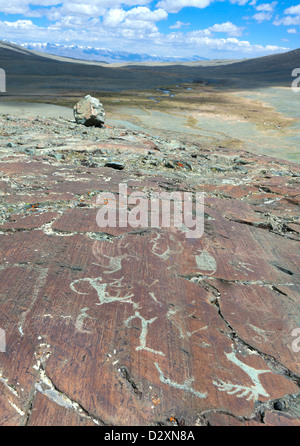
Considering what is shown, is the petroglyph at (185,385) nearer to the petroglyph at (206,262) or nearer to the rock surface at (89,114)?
the petroglyph at (206,262)

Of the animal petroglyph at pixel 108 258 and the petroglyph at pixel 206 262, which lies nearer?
the animal petroglyph at pixel 108 258

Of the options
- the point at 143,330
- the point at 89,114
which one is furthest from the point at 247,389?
the point at 89,114

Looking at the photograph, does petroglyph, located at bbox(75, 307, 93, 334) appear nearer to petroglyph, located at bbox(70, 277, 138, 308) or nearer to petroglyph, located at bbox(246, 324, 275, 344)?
petroglyph, located at bbox(70, 277, 138, 308)

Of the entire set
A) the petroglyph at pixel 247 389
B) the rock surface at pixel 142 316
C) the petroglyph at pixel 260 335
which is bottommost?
the petroglyph at pixel 247 389

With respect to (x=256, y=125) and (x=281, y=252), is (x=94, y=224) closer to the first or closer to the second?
(x=281, y=252)

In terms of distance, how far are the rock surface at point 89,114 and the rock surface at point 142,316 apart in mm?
6508

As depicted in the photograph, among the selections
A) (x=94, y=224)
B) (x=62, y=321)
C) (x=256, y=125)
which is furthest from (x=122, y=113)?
(x=62, y=321)

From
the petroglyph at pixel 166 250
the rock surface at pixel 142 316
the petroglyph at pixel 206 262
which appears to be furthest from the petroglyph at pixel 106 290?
the petroglyph at pixel 206 262

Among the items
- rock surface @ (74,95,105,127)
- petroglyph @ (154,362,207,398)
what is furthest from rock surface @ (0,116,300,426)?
rock surface @ (74,95,105,127)

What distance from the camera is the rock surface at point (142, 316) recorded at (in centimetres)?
135

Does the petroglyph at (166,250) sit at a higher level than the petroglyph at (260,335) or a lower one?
higher

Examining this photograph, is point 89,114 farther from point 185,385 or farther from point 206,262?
point 185,385

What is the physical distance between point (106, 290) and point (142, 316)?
29 centimetres

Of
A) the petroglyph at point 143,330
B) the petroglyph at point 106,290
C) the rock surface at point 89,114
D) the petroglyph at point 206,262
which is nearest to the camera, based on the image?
the petroglyph at point 143,330
